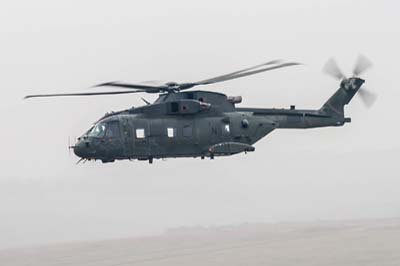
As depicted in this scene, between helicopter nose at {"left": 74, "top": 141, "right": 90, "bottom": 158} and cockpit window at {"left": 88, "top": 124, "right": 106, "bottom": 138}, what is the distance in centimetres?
94

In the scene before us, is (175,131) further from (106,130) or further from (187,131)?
(106,130)

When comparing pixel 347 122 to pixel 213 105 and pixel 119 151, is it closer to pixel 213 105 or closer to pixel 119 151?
pixel 213 105

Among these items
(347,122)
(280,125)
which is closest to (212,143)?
(280,125)

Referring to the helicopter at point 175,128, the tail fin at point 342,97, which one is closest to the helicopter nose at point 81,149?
the helicopter at point 175,128

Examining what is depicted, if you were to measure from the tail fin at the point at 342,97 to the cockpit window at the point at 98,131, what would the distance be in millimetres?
18201

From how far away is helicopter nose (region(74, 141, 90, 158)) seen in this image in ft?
229

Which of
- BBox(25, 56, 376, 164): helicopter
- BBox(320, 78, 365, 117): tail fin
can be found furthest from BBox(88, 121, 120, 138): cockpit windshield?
BBox(320, 78, 365, 117): tail fin

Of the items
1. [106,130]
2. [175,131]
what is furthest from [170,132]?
[106,130]

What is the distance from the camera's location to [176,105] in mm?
71562

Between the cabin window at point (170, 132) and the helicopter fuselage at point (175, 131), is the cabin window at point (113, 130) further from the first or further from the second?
the cabin window at point (170, 132)

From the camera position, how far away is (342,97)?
260 feet

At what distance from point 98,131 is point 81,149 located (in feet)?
6.27

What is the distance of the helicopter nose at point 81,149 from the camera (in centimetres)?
6988

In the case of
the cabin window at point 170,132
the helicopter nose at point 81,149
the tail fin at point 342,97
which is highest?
the tail fin at point 342,97
